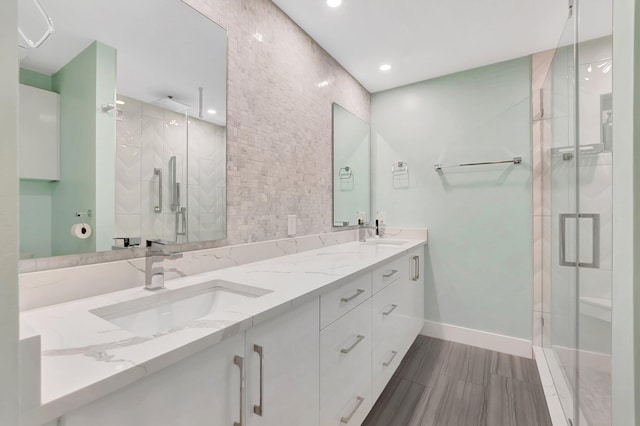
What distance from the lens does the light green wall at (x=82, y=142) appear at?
92cm

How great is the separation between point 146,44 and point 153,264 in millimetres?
885

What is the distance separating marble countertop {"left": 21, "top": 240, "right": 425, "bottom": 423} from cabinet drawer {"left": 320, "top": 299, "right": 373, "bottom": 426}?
233 mm

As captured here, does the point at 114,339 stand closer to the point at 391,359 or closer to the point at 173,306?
the point at 173,306

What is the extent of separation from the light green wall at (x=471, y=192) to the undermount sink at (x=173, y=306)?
2106 mm

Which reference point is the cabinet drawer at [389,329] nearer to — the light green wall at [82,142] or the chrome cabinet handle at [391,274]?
the chrome cabinet handle at [391,274]

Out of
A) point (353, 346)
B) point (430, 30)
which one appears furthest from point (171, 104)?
point (430, 30)

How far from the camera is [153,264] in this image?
111 cm

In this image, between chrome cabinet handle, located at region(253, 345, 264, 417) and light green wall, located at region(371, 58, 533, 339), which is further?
light green wall, located at region(371, 58, 533, 339)

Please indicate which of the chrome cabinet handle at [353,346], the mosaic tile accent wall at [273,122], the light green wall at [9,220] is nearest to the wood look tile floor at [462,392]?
the chrome cabinet handle at [353,346]

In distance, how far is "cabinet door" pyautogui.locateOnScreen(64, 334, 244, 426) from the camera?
1.70 ft

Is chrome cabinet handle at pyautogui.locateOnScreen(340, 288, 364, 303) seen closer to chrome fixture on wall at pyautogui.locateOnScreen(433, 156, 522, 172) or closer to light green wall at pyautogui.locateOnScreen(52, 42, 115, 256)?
light green wall at pyautogui.locateOnScreen(52, 42, 115, 256)

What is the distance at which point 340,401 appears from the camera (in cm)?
121

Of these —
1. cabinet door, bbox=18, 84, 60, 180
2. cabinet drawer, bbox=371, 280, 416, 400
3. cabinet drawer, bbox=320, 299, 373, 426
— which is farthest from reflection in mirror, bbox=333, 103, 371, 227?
cabinet door, bbox=18, 84, 60, 180

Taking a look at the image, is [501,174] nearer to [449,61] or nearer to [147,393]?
[449,61]
